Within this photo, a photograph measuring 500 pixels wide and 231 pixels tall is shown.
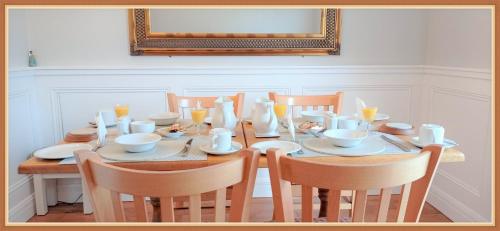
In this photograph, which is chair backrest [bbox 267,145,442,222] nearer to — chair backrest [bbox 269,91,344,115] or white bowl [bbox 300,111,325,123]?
white bowl [bbox 300,111,325,123]

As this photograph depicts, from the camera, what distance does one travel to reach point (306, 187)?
2.92 feet

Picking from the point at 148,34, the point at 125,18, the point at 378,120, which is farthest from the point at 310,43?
the point at 125,18

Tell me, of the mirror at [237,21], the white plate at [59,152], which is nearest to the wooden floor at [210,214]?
the white plate at [59,152]

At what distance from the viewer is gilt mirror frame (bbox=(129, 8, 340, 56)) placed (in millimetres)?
2459

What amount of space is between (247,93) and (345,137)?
128cm

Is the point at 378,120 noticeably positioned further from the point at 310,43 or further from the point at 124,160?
the point at 124,160

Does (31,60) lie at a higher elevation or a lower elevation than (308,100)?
higher

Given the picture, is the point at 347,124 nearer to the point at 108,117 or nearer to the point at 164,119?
the point at 164,119

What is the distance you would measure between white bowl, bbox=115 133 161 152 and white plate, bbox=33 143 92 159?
0.15 metres

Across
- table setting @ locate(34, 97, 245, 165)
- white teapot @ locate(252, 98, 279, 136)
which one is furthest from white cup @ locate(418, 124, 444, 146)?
table setting @ locate(34, 97, 245, 165)

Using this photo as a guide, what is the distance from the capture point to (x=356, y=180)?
827mm

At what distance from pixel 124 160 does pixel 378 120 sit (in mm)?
1303

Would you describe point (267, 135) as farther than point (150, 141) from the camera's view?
Yes

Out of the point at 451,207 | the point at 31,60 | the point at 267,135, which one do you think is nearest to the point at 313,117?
the point at 267,135
